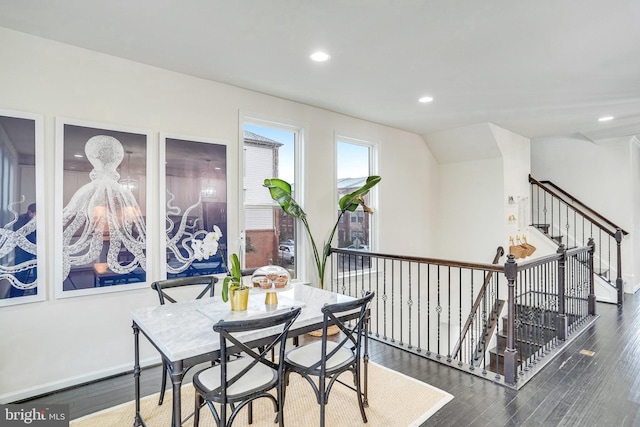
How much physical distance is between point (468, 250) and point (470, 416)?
4.17m

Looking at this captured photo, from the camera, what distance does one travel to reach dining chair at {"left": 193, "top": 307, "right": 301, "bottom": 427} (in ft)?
5.74

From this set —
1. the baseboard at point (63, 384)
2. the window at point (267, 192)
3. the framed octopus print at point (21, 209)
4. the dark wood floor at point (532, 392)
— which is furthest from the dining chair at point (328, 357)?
the framed octopus print at point (21, 209)

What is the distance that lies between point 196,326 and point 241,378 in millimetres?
405

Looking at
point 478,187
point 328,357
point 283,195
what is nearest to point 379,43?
point 283,195

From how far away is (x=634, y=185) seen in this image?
6695 mm

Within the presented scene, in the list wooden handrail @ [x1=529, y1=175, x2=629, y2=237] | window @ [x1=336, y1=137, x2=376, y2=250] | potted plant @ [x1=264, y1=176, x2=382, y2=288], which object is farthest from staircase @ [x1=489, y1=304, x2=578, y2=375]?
wooden handrail @ [x1=529, y1=175, x2=629, y2=237]

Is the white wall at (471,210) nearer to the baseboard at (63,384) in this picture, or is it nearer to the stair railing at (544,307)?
the stair railing at (544,307)

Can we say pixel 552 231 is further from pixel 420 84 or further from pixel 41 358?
pixel 41 358

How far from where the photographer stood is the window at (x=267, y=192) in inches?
160

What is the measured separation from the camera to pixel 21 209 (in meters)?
2.66

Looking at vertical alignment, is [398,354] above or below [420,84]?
below

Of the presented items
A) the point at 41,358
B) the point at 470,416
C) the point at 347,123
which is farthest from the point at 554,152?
the point at 41,358

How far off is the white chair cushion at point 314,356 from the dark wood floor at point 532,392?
753 mm

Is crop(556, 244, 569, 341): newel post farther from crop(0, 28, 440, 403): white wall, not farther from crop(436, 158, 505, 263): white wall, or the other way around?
crop(0, 28, 440, 403): white wall
